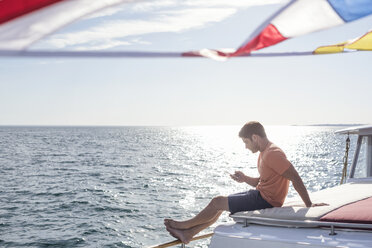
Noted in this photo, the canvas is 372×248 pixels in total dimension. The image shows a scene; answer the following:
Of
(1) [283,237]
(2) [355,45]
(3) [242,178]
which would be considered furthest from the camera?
(3) [242,178]

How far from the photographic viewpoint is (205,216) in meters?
5.18

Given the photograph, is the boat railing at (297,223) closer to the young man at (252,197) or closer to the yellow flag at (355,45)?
the young man at (252,197)

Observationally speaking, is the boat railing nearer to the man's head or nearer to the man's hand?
the man's hand

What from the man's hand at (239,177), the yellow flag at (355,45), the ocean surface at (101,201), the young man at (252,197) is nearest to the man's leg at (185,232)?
the young man at (252,197)

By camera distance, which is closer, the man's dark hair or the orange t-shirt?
the orange t-shirt

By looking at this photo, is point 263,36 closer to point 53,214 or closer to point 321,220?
point 321,220

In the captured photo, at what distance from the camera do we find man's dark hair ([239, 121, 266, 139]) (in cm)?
515

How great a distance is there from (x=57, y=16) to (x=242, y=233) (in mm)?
3224

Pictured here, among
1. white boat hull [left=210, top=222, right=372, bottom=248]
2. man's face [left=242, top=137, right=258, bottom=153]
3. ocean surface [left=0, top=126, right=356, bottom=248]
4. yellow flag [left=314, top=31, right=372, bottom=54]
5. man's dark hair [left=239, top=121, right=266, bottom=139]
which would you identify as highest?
yellow flag [left=314, top=31, right=372, bottom=54]

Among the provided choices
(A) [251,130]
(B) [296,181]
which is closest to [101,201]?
(A) [251,130]

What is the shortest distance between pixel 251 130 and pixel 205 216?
1068mm

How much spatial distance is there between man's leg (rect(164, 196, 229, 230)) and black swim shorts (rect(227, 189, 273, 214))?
78mm

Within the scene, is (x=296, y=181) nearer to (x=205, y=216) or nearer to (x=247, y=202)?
(x=247, y=202)

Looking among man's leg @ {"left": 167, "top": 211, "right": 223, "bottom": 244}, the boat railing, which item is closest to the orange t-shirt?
the boat railing
